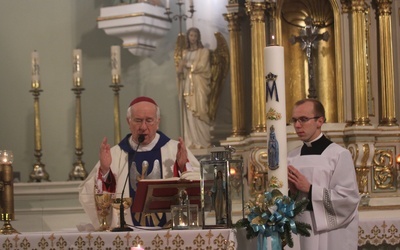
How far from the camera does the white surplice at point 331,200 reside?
6.13 meters

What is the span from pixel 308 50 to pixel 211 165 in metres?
4.72

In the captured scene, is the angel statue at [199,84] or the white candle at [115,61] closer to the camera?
the angel statue at [199,84]

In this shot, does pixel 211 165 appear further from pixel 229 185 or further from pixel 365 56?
pixel 365 56

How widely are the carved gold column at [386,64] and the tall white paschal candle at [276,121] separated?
189 inches

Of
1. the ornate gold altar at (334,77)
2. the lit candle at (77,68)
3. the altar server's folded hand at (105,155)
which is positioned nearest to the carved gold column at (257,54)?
the ornate gold altar at (334,77)

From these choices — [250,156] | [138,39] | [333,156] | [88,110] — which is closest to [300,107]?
[333,156]

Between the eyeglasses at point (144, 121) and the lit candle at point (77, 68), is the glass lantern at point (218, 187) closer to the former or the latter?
the eyeglasses at point (144, 121)

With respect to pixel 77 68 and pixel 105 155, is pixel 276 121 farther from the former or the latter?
pixel 77 68

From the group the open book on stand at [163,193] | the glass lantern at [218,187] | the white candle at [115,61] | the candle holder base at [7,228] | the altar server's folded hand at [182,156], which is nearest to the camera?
the glass lantern at [218,187]

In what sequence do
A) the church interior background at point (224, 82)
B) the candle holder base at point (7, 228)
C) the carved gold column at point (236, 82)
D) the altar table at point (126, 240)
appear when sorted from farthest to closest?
the carved gold column at point (236, 82)
the church interior background at point (224, 82)
the candle holder base at point (7, 228)
the altar table at point (126, 240)

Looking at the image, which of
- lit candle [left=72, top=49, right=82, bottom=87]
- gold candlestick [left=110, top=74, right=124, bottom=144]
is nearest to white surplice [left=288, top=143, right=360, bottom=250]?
gold candlestick [left=110, top=74, right=124, bottom=144]

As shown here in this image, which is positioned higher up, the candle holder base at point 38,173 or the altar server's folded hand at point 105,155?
the altar server's folded hand at point 105,155

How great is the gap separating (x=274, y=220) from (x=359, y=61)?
492 centimetres

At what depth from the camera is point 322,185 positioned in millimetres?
6293
